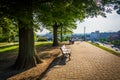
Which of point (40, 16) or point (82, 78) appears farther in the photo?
point (40, 16)

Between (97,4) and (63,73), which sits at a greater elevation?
(97,4)

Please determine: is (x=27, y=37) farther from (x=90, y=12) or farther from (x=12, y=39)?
(x=12, y=39)

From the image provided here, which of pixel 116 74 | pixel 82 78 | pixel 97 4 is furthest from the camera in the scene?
pixel 97 4

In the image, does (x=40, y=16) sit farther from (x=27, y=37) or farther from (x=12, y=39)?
(x=12, y=39)

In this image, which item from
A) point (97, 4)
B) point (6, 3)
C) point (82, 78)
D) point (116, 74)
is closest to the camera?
point (82, 78)

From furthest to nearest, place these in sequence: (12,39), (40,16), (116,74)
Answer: (12,39) < (40,16) < (116,74)

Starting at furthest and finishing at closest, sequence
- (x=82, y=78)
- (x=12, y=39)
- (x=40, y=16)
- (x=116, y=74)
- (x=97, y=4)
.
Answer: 1. (x=12, y=39)
2. (x=40, y=16)
3. (x=97, y=4)
4. (x=116, y=74)
5. (x=82, y=78)

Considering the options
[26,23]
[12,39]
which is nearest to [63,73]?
[26,23]

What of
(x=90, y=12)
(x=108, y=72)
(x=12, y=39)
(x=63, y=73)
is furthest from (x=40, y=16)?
(x=12, y=39)

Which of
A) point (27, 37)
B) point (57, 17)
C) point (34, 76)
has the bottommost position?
point (34, 76)

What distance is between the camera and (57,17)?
14977 mm

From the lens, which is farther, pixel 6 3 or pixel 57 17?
pixel 57 17

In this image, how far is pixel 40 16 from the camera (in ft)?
47.2

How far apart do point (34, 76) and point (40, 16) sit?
185 inches
